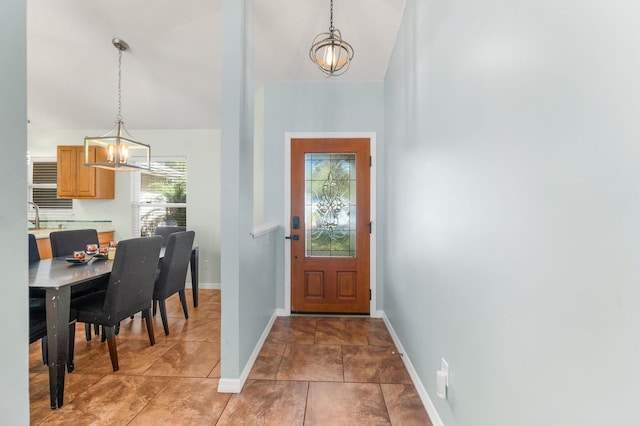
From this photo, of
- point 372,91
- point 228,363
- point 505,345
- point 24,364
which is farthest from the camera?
point 372,91

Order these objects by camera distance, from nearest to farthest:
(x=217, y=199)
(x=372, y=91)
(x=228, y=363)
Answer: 1. (x=228, y=363)
2. (x=372, y=91)
3. (x=217, y=199)

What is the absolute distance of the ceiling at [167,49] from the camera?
8.70 feet

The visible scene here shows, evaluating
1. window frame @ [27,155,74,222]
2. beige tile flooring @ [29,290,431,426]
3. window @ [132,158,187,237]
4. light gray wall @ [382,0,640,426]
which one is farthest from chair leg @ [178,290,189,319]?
window frame @ [27,155,74,222]

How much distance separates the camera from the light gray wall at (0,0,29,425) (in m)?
0.65

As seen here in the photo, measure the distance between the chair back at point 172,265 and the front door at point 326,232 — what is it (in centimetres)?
119

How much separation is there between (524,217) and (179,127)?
15.8ft

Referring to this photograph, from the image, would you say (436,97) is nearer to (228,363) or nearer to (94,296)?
(228,363)

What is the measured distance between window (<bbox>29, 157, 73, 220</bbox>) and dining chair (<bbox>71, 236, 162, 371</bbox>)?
3.48m

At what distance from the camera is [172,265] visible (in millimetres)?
2973

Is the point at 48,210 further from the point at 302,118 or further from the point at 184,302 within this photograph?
the point at 302,118

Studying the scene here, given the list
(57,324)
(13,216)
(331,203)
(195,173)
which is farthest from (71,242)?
(13,216)

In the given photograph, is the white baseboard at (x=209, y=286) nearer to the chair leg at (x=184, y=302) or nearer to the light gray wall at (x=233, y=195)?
the chair leg at (x=184, y=302)

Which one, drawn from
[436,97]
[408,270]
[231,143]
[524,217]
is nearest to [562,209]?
[524,217]

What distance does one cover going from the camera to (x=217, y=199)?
15.0 feet
